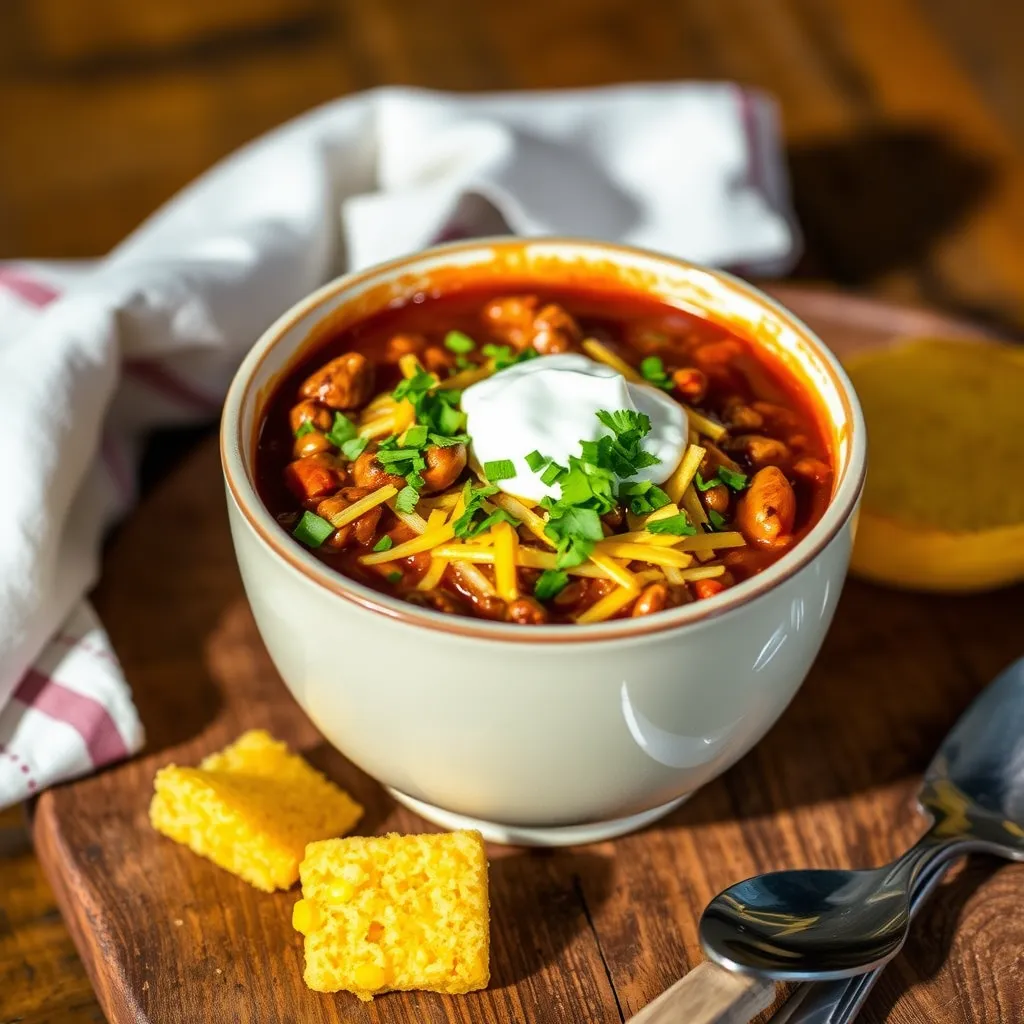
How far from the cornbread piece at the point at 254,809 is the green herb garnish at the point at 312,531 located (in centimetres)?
44

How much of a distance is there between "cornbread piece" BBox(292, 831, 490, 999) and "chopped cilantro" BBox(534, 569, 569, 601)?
398mm

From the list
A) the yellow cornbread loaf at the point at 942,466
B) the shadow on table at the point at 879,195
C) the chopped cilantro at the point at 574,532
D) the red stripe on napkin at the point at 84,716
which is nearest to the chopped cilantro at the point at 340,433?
the chopped cilantro at the point at 574,532

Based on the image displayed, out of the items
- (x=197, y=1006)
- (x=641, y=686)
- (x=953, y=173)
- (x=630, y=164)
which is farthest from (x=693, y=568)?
(x=953, y=173)

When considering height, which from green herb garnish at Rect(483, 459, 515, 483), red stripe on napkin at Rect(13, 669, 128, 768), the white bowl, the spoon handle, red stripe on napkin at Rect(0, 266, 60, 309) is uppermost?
green herb garnish at Rect(483, 459, 515, 483)

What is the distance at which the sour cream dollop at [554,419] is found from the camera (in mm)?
2010

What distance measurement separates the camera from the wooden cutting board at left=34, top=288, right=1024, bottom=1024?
2004mm

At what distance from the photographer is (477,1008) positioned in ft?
6.48

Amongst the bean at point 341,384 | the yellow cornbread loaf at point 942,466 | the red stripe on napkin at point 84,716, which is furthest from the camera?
the yellow cornbread loaf at point 942,466

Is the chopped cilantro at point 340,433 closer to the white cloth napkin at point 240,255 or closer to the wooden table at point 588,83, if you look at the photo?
the white cloth napkin at point 240,255

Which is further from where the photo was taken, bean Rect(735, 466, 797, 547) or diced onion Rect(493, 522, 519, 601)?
bean Rect(735, 466, 797, 547)

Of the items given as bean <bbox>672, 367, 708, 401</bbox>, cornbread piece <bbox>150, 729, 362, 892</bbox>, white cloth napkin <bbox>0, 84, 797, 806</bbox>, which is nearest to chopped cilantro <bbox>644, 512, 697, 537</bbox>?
bean <bbox>672, 367, 708, 401</bbox>

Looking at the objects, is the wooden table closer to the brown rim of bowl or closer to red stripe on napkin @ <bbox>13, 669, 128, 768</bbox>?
red stripe on napkin @ <bbox>13, 669, 128, 768</bbox>

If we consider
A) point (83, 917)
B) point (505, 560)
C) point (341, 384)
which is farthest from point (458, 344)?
point (83, 917)

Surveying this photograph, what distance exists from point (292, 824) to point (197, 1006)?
1.02 feet
